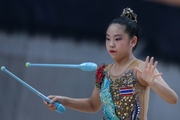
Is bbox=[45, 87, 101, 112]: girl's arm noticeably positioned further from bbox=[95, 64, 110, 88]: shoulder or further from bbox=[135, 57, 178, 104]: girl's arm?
bbox=[135, 57, 178, 104]: girl's arm

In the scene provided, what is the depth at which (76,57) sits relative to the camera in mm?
2020

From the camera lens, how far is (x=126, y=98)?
4.23 ft

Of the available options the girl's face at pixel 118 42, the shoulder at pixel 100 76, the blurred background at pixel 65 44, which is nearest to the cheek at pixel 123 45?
the girl's face at pixel 118 42

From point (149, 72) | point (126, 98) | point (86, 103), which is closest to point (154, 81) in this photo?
point (149, 72)

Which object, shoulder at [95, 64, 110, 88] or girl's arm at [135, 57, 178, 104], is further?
shoulder at [95, 64, 110, 88]

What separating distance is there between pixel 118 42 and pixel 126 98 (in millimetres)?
196

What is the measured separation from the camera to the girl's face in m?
1.33

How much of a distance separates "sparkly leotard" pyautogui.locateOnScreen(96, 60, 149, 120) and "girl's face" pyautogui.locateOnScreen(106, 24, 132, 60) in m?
0.05

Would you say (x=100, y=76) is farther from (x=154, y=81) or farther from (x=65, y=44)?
(x=65, y=44)

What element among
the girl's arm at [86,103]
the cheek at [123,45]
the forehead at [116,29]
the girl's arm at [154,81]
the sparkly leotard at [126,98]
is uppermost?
the forehead at [116,29]

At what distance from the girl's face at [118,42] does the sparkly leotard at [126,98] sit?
5 centimetres

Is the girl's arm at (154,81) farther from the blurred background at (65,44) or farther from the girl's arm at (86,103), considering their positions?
the blurred background at (65,44)

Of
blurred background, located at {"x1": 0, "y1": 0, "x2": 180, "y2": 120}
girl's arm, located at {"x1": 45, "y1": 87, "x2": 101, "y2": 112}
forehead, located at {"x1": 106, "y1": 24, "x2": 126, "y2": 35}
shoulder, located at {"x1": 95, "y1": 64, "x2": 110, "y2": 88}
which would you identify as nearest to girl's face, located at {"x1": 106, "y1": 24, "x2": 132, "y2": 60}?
forehead, located at {"x1": 106, "y1": 24, "x2": 126, "y2": 35}

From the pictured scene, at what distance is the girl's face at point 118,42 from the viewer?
1325 millimetres
